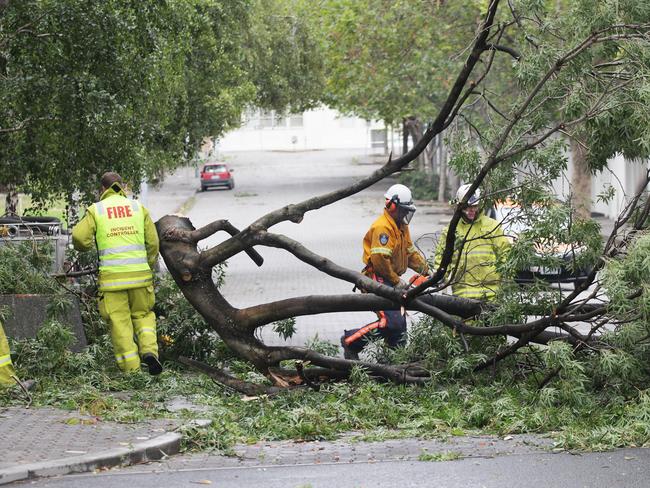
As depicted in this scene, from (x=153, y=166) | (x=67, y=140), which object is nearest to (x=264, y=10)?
(x=153, y=166)

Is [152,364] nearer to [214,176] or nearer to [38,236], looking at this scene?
[38,236]

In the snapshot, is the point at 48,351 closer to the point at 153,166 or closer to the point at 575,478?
the point at 575,478

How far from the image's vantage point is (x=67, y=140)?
13242mm

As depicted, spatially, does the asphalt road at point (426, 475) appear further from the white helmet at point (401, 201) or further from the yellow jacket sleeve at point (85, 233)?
the white helmet at point (401, 201)

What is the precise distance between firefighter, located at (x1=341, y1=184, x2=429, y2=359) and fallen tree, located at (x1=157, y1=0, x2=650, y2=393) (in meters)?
1.14

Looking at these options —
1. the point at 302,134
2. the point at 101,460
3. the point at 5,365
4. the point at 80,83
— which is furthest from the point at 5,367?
the point at 302,134

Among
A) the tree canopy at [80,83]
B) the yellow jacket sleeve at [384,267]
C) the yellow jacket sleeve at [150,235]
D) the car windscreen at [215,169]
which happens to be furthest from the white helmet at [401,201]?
the car windscreen at [215,169]

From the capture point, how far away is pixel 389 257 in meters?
10.6

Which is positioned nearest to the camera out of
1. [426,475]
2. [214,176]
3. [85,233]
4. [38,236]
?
[426,475]

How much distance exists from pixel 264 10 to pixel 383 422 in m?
33.8

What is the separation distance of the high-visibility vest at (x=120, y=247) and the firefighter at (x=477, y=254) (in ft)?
8.48

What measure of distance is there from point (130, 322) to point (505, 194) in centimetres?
342

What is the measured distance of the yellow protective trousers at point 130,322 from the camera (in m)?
9.91

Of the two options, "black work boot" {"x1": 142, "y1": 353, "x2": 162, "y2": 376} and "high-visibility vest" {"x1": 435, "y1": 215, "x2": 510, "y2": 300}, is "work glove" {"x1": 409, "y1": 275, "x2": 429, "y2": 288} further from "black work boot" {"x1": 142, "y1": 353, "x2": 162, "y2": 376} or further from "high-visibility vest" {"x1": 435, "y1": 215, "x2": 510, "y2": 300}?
"black work boot" {"x1": 142, "y1": 353, "x2": 162, "y2": 376}
